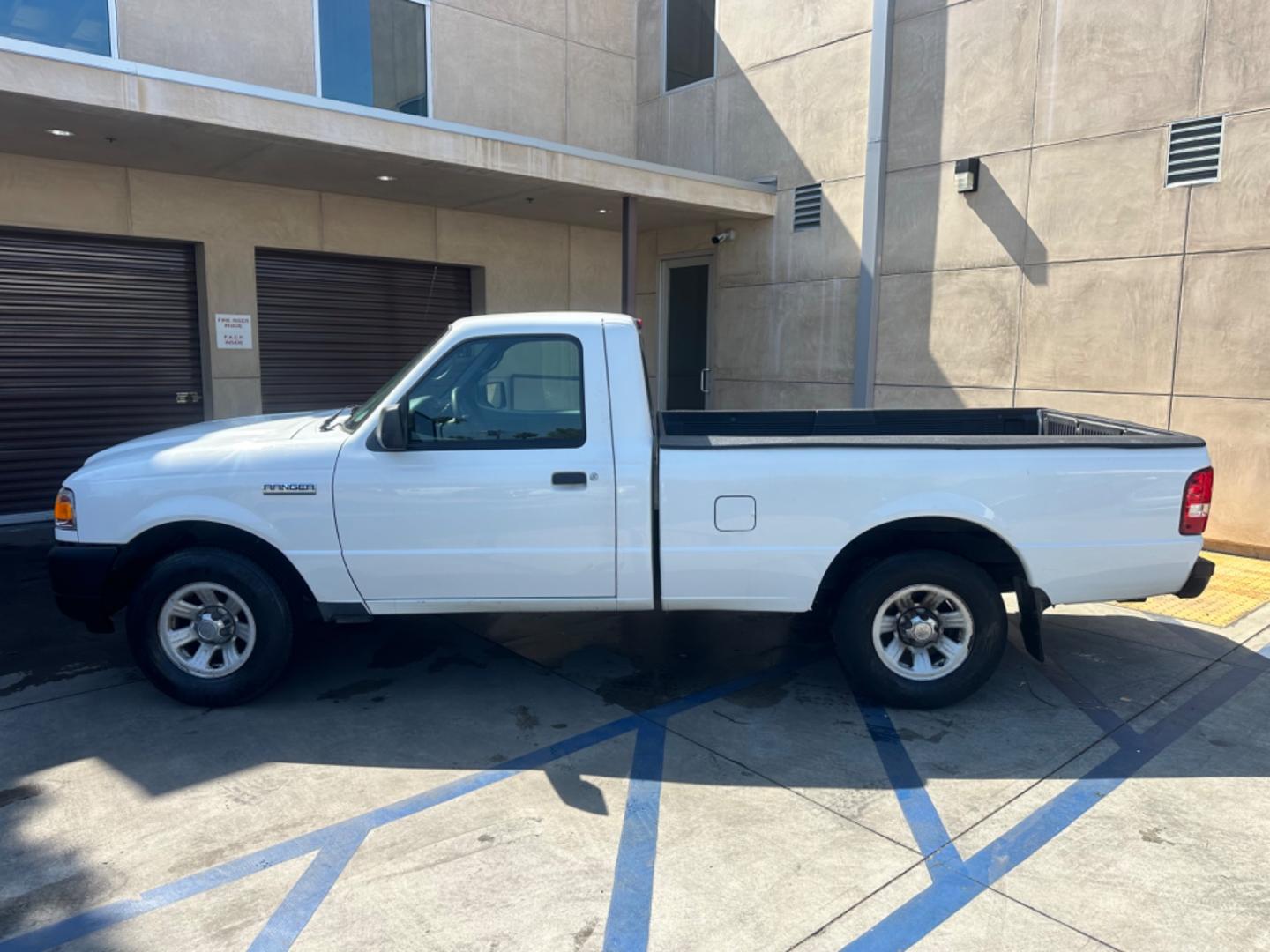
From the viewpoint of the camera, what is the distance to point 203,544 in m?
4.79

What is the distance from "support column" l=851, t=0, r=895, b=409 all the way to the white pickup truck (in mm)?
6277

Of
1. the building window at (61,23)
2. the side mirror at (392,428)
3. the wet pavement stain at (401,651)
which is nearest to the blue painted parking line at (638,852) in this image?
the wet pavement stain at (401,651)

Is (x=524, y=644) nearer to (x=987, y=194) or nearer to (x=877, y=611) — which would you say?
(x=877, y=611)

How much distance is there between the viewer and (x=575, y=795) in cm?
388

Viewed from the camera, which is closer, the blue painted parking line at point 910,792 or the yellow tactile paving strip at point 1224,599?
the blue painted parking line at point 910,792

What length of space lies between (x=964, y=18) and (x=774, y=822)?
367 inches

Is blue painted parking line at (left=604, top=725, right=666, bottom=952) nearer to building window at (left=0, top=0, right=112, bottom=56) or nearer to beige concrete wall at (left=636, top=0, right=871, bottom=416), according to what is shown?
beige concrete wall at (left=636, top=0, right=871, bottom=416)

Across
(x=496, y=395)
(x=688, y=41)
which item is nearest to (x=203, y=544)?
(x=496, y=395)

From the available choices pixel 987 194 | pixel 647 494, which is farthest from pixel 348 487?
pixel 987 194

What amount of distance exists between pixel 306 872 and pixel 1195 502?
14.7 feet

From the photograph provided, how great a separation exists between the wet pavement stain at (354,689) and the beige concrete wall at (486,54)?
7.46 m

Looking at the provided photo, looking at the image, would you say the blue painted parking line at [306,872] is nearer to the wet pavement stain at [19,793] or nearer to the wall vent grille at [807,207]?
the wet pavement stain at [19,793]

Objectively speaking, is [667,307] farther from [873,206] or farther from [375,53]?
[375,53]

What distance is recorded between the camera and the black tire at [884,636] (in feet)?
15.2
